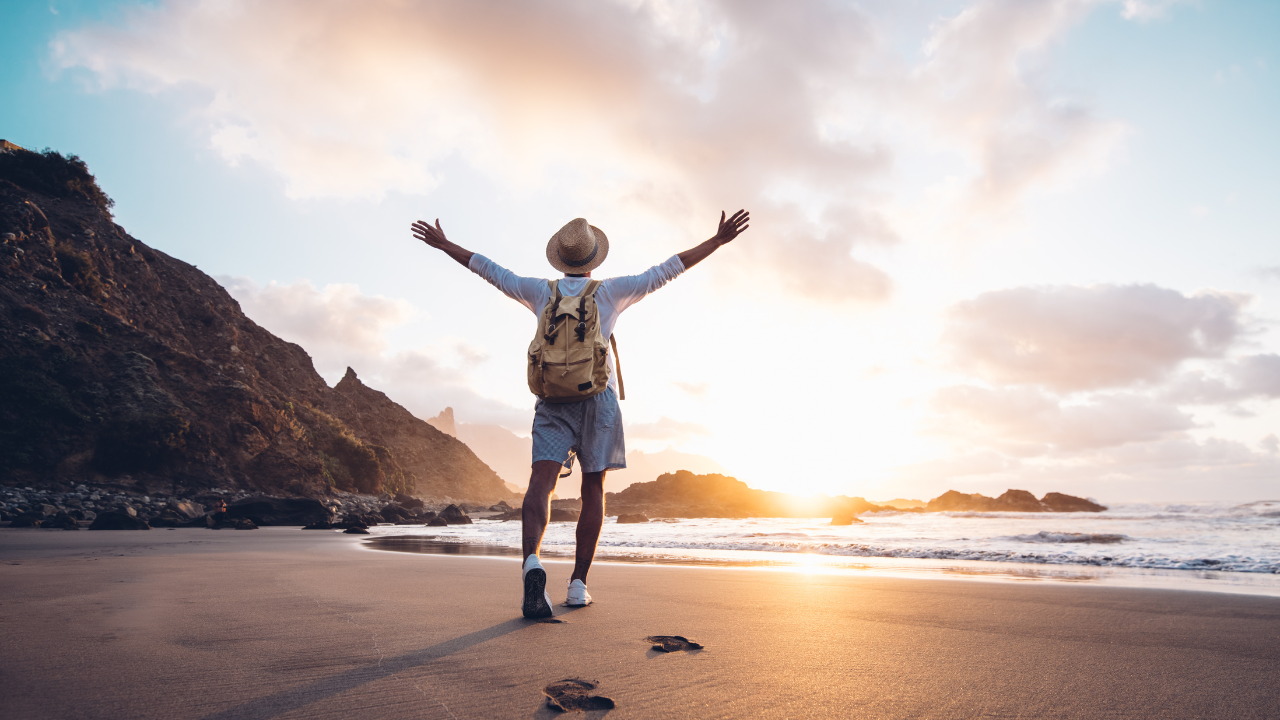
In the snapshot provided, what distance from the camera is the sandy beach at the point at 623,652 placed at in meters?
1.45

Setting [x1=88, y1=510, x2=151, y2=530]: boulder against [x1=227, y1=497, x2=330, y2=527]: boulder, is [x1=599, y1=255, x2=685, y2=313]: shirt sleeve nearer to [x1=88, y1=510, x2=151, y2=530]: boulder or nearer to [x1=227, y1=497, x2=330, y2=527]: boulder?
[x1=88, y1=510, x2=151, y2=530]: boulder

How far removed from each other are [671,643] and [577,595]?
3.45ft

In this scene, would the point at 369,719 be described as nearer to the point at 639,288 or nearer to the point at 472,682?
the point at 472,682

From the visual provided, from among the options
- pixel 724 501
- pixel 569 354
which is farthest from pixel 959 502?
pixel 569 354

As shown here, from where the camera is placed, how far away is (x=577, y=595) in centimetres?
308

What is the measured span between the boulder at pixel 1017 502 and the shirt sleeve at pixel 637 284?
3851cm

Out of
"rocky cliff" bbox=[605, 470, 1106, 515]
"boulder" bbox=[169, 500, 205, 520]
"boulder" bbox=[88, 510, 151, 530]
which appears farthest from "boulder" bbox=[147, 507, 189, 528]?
"rocky cliff" bbox=[605, 470, 1106, 515]

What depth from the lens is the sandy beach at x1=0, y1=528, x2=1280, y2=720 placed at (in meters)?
1.45

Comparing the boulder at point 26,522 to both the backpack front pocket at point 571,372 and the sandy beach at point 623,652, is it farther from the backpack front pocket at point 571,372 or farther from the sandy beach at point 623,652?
the backpack front pocket at point 571,372

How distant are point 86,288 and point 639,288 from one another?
36516 mm

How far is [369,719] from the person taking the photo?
1.28 meters

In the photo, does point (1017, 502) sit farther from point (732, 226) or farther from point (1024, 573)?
point (732, 226)

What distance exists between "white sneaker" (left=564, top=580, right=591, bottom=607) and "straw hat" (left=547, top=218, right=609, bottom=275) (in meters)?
1.68

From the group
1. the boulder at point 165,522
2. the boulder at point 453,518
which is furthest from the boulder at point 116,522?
the boulder at point 453,518
